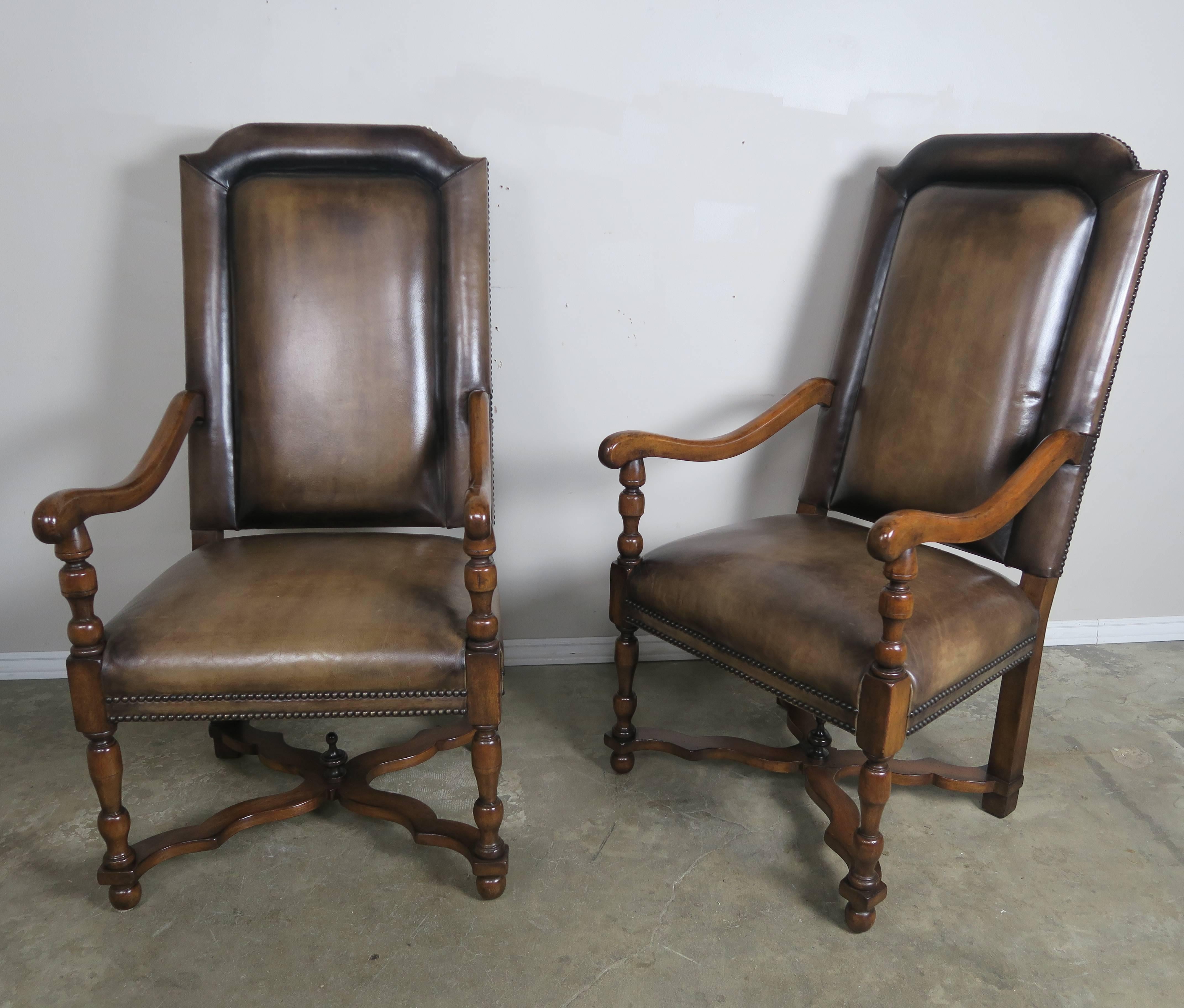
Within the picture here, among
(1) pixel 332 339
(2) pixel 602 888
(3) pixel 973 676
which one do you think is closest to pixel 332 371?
(1) pixel 332 339

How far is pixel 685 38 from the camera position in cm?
203

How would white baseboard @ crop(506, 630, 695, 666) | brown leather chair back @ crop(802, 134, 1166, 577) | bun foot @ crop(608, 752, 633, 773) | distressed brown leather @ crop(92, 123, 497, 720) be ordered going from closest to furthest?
brown leather chair back @ crop(802, 134, 1166, 577) < distressed brown leather @ crop(92, 123, 497, 720) < bun foot @ crop(608, 752, 633, 773) < white baseboard @ crop(506, 630, 695, 666)

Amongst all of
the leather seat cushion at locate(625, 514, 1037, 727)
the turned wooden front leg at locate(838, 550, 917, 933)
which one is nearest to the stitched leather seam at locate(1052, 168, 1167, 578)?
the leather seat cushion at locate(625, 514, 1037, 727)

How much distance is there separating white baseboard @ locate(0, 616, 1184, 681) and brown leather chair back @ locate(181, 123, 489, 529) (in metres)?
0.73

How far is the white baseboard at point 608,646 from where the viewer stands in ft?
7.62

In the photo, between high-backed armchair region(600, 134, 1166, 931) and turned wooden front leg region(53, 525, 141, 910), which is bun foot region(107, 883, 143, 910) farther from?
high-backed armchair region(600, 134, 1166, 931)

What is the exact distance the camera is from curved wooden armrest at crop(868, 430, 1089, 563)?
1312 mm

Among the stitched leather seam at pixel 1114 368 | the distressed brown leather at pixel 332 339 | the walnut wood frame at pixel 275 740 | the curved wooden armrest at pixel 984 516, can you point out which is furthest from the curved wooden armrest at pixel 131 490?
the stitched leather seam at pixel 1114 368

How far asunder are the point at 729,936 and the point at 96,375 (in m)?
1.83

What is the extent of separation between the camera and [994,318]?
1.75 meters

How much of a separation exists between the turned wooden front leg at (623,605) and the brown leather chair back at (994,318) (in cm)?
48

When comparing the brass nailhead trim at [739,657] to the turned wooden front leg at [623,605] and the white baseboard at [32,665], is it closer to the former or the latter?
the turned wooden front leg at [623,605]

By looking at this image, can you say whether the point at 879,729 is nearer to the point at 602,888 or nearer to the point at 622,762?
the point at 602,888

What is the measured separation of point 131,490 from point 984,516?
4.60ft
